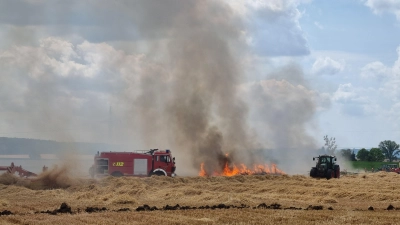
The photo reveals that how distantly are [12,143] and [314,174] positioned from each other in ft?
447

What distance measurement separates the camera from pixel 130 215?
Result: 1078 inches

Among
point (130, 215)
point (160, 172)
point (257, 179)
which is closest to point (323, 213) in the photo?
point (130, 215)

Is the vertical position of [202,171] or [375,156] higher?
[375,156]

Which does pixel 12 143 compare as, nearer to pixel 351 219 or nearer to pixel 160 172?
pixel 160 172

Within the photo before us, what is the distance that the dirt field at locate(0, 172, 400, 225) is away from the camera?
2602 cm

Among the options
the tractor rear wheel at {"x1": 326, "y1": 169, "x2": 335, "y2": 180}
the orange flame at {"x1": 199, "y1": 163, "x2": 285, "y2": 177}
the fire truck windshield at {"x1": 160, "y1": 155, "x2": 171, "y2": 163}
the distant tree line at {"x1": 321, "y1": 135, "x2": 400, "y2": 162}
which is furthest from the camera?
the distant tree line at {"x1": 321, "y1": 135, "x2": 400, "y2": 162}

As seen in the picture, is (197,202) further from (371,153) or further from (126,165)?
(371,153)

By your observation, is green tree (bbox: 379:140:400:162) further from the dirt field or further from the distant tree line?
the dirt field

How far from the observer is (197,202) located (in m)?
34.7

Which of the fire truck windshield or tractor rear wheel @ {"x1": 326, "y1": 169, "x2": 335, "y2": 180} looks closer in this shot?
tractor rear wheel @ {"x1": 326, "y1": 169, "x2": 335, "y2": 180}

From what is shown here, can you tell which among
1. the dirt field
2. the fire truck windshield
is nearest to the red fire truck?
the fire truck windshield

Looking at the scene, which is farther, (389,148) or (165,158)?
(389,148)

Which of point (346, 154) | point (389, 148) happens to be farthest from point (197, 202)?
point (389, 148)

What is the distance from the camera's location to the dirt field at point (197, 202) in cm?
2602
